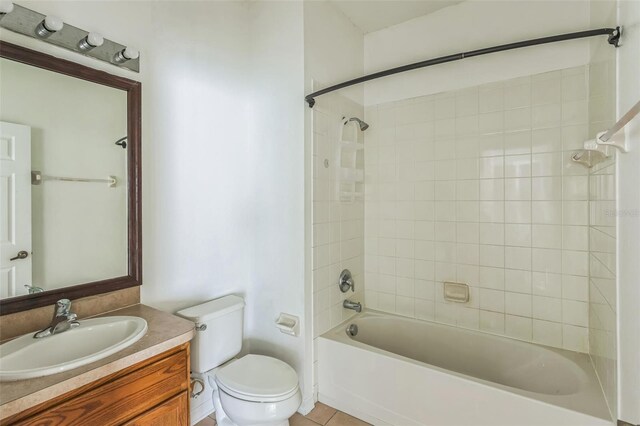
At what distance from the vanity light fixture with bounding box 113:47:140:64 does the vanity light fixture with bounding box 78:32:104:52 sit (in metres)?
0.10

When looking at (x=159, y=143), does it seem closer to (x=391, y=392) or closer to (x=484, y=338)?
(x=391, y=392)

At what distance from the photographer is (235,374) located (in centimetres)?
165

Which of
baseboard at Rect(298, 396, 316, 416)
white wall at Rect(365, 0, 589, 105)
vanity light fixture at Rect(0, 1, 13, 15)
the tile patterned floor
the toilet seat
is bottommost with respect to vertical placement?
the tile patterned floor

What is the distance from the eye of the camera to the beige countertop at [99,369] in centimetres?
85

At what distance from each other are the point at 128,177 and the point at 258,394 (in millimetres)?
1251

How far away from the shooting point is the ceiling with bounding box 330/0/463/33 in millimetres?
2146

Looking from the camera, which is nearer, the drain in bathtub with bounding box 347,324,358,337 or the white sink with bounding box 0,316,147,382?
the white sink with bounding box 0,316,147,382

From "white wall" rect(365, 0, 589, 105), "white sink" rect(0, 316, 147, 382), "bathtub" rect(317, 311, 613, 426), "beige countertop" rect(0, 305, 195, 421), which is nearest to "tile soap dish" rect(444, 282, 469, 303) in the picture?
"bathtub" rect(317, 311, 613, 426)

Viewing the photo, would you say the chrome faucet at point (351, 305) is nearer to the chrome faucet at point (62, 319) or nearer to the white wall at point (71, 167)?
the white wall at point (71, 167)

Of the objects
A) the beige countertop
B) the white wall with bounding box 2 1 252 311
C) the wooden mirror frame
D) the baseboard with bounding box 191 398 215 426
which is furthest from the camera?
the baseboard with bounding box 191 398 215 426

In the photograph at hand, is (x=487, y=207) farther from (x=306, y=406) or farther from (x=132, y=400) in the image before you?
(x=132, y=400)

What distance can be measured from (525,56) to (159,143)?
226cm

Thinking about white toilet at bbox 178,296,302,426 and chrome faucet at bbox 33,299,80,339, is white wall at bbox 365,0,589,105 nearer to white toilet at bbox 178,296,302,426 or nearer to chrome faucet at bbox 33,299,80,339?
white toilet at bbox 178,296,302,426

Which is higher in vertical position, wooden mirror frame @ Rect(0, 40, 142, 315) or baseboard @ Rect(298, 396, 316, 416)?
wooden mirror frame @ Rect(0, 40, 142, 315)
